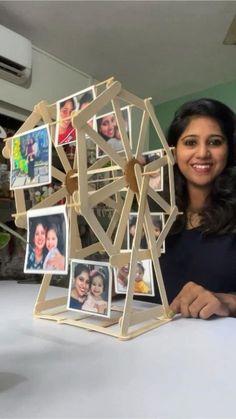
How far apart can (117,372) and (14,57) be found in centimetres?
163

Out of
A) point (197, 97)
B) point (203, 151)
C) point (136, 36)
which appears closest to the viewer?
point (203, 151)

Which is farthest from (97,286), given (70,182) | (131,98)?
(131,98)

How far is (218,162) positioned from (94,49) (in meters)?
1.19

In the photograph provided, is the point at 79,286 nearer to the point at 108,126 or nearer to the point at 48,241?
the point at 48,241

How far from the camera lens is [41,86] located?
1.91 m

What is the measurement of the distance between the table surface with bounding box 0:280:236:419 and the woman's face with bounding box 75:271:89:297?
0.07 metres

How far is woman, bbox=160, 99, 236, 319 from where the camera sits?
1043mm

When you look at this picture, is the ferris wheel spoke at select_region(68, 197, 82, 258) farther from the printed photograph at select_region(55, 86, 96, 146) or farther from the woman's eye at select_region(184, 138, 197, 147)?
the woman's eye at select_region(184, 138, 197, 147)

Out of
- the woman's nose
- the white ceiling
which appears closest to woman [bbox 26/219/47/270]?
the woman's nose

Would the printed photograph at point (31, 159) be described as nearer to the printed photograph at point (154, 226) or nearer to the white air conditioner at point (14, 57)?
the printed photograph at point (154, 226)

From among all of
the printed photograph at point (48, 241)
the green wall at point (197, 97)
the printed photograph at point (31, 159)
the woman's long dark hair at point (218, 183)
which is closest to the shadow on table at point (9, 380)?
the printed photograph at point (48, 241)

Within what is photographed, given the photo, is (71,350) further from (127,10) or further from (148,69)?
(148,69)

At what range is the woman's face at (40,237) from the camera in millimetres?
585

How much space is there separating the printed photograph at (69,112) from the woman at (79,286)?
229mm
